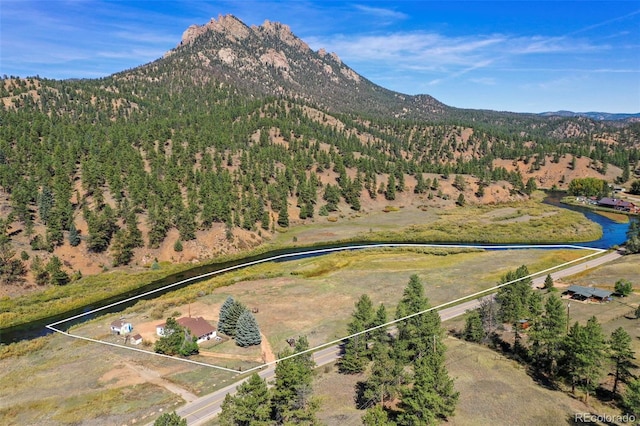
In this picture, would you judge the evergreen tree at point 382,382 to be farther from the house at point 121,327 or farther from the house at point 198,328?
the house at point 121,327

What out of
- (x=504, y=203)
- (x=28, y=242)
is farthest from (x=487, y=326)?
(x=504, y=203)

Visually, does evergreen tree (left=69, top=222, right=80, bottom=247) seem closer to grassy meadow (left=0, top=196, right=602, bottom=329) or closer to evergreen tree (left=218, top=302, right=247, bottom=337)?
grassy meadow (left=0, top=196, right=602, bottom=329)

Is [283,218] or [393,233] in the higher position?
[283,218]

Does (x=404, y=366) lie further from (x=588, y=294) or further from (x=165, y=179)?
(x=165, y=179)

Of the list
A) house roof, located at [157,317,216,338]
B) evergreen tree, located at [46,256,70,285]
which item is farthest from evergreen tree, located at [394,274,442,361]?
evergreen tree, located at [46,256,70,285]

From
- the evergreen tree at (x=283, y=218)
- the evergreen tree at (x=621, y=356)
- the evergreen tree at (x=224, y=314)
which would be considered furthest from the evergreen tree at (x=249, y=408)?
the evergreen tree at (x=283, y=218)

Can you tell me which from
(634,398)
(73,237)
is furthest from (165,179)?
(634,398)
